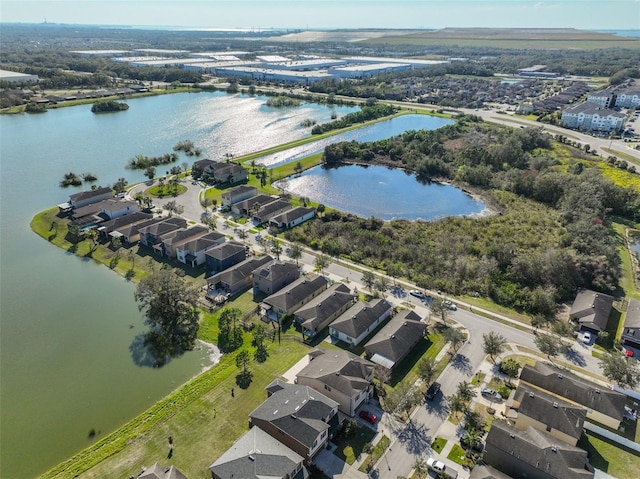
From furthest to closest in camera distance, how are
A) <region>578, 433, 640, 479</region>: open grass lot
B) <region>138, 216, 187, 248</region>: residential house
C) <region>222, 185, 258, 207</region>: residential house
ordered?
<region>222, 185, 258, 207</region>: residential house
<region>138, 216, 187, 248</region>: residential house
<region>578, 433, 640, 479</region>: open grass lot

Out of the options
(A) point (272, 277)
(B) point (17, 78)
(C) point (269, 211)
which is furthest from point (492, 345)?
(B) point (17, 78)

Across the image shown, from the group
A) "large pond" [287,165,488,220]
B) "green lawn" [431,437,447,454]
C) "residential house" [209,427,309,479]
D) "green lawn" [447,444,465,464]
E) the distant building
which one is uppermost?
the distant building

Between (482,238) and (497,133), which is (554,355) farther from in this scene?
(497,133)

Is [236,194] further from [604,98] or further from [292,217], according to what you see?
[604,98]

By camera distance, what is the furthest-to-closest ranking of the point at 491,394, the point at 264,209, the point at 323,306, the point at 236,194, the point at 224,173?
the point at 224,173
the point at 236,194
the point at 264,209
the point at 323,306
the point at 491,394

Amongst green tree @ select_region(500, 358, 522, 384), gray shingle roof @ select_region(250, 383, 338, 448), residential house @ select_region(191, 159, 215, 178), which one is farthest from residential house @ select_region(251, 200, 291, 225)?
green tree @ select_region(500, 358, 522, 384)

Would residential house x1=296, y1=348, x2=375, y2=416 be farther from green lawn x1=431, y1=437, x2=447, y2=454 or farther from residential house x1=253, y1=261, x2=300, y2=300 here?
residential house x1=253, y1=261, x2=300, y2=300

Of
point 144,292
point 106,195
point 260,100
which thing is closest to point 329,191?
point 106,195
